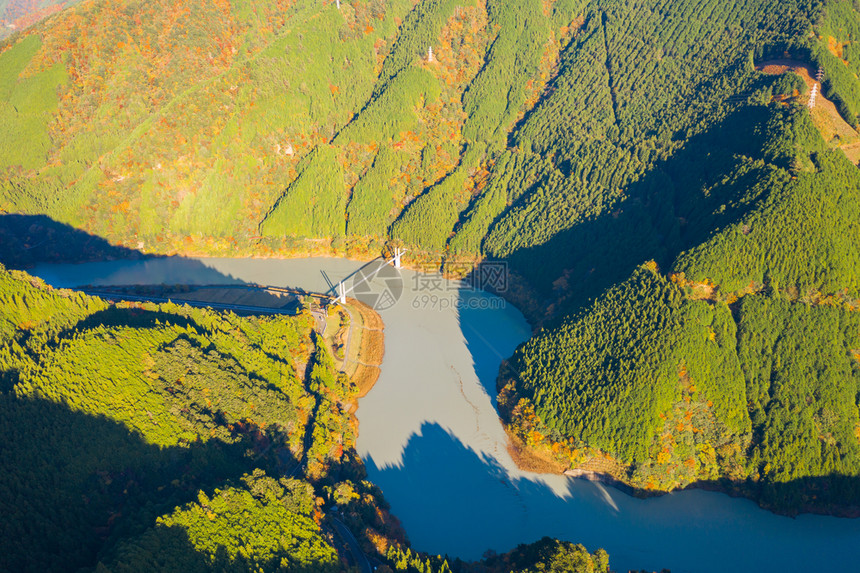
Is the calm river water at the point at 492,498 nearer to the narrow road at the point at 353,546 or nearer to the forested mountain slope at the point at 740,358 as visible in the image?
the forested mountain slope at the point at 740,358

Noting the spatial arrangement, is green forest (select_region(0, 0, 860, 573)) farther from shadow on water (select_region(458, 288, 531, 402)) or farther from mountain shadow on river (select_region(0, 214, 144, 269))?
shadow on water (select_region(458, 288, 531, 402))

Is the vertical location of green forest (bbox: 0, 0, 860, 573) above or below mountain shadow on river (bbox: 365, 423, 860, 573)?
above

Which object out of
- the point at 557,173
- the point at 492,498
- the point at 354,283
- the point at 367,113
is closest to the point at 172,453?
the point at 492,498

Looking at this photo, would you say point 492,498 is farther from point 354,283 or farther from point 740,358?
point 354,283

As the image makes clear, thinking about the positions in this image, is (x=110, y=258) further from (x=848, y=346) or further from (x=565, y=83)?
(x=848, y=346)

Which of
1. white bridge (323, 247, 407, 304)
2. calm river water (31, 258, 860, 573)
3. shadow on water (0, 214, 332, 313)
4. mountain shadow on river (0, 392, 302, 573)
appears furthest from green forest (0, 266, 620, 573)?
shadow on water (0, 214, 332, 313)

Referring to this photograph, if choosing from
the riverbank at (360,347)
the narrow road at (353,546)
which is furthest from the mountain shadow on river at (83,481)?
the riverbank at (360,347)
